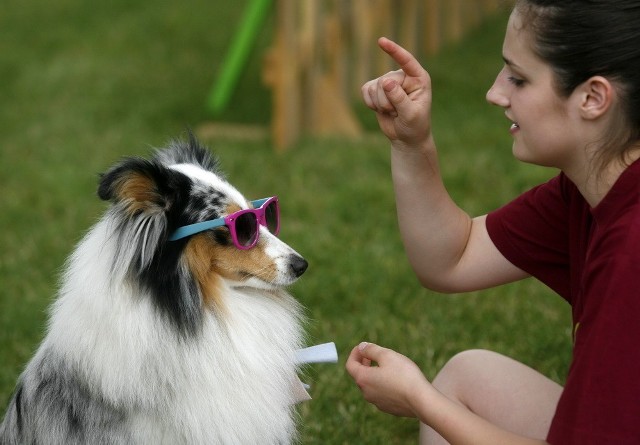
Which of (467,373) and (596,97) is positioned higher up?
(596,97)

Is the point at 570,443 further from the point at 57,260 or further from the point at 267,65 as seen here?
the point at 267,65

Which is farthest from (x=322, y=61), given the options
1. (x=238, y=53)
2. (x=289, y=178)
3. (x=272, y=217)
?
(x=272, y=217)

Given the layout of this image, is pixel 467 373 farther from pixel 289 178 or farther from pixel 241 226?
pixel 289 178

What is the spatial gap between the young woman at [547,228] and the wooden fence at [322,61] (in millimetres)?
3663

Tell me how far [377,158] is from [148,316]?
3.88m

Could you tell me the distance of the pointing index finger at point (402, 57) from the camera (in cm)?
205

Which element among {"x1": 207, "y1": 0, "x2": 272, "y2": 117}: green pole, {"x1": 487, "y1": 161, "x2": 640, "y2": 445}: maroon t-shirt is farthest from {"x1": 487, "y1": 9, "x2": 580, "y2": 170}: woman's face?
{"x1": 207, "y1": 0, "x2": 272, "y2": 117}: green pole

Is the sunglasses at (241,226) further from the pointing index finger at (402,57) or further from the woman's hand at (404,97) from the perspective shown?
the pointing index finger at (402,57)

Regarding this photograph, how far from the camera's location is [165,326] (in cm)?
209

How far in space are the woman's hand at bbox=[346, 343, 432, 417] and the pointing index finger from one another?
684mm

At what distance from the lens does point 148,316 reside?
6.83 ft

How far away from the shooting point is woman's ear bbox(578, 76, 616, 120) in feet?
5.50

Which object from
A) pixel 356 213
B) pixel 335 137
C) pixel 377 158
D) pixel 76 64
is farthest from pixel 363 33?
pixel 76 64

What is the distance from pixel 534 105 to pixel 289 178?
12.6 ft
